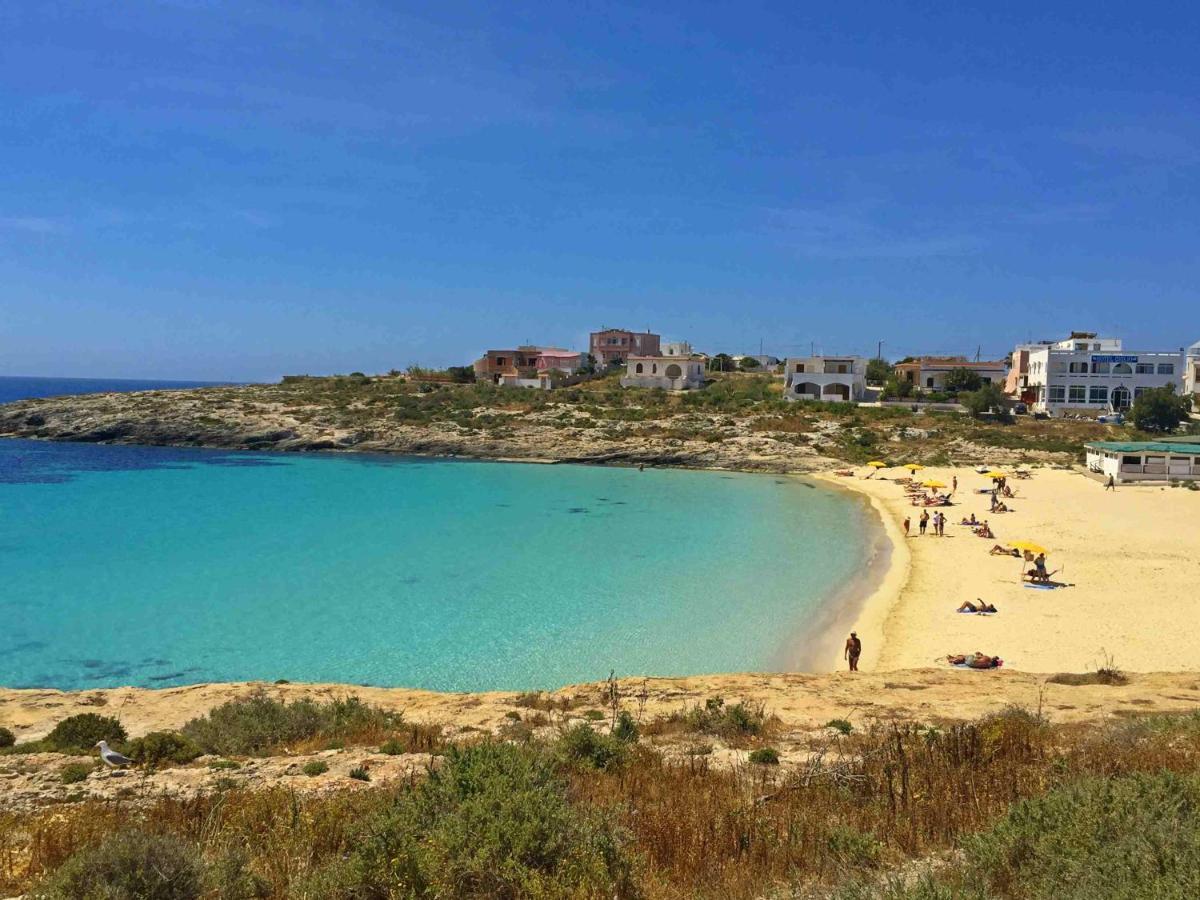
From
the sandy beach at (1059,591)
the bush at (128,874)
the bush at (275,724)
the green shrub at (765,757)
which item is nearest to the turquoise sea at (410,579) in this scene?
the sandy beach at (1059,591)

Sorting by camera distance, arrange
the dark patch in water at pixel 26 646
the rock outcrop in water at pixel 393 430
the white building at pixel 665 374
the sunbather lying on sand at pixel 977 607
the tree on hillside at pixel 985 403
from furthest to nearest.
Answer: the white building at pixel 665 374 → the tree on hillside at pixel 985 403 → the rock outcrop in water at pixel 393 430 → the sunbather lying on sand at pixel 977 607 → the dark patch in water at pixel 26 646

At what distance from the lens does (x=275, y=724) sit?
11.7 metres

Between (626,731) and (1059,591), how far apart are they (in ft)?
58.4

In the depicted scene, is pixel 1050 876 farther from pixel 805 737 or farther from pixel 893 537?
pixel 893 537

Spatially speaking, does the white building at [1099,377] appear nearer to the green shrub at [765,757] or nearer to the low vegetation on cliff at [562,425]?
the low vegetation on cliff at [562,425]

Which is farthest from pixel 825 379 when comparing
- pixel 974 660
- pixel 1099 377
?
pixel 974 660

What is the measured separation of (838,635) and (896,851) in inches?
571

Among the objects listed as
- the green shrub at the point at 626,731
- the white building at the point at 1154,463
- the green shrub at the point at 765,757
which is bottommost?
the green shrub at the point at 626,731

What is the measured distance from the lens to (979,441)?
59531 mm

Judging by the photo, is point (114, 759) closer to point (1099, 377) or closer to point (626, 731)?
point (626, 731)

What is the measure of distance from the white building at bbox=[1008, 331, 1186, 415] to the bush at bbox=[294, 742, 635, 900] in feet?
258

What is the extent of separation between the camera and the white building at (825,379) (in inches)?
3211

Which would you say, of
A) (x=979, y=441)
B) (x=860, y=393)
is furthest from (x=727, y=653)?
(x=860, y=393)

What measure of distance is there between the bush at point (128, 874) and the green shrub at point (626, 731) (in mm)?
5899
